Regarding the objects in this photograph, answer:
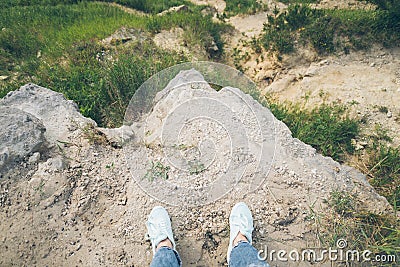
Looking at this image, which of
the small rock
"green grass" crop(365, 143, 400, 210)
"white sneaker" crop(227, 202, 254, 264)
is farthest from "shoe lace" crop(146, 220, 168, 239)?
"green grass" crop(365, 143, 400, 210)

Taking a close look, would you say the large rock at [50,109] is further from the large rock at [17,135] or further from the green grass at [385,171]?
the green grass at [385,171]

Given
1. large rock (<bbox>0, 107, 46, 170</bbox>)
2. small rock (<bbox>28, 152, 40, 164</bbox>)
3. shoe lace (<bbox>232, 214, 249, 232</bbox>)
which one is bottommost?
shoe lace (<bbox>232, 214, 249, 232</bbox>)

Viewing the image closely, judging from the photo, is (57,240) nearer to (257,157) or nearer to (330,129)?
(257,157)

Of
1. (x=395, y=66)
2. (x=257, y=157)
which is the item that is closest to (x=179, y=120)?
(x=257, y=157)

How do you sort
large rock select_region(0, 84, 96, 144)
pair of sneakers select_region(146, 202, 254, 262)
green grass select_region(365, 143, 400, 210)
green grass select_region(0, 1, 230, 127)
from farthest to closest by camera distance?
green grass select_region(0, 1, 230, 127) → green grass select_region(365, 143, 400, 210) → large rock select_region(0, 84, 96, 144) → pair of sneakers select_region(146, 202, 254, 262)

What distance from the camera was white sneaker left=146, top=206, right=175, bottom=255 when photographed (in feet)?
6.49

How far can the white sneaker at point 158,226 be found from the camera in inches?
77.9

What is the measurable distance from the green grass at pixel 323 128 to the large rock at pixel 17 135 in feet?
8.74

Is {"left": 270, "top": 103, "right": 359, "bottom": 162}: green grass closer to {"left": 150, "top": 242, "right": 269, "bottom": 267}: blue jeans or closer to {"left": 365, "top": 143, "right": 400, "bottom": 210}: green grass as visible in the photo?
{"left": 365, "top": 143, "right": 400, "bottom": 210}: green grass

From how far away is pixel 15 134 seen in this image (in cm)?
229

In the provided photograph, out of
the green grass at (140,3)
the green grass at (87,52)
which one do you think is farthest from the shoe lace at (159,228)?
the green grass at (140,3)

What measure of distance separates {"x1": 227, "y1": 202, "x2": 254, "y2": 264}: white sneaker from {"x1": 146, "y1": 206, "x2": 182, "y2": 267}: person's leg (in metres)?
0.41

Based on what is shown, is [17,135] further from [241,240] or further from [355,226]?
[355,226]

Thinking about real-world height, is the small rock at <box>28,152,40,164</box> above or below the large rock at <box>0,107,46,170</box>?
below
